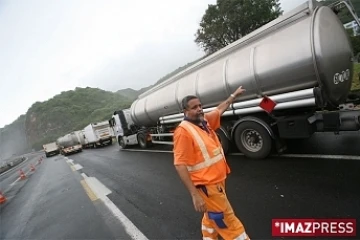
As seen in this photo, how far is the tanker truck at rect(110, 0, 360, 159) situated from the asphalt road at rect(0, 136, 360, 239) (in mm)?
715

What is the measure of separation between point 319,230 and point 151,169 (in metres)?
6.08

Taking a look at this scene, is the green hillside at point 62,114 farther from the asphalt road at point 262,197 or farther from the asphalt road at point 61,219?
the asphalt road at point 262,197

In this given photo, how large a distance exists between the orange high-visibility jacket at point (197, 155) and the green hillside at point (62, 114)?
351ft

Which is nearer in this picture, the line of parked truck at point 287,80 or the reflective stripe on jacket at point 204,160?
the reflective stripe on jacket at point 204,160

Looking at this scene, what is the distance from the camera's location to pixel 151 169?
335 inches

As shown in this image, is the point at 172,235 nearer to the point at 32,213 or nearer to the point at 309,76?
the point at 309,76

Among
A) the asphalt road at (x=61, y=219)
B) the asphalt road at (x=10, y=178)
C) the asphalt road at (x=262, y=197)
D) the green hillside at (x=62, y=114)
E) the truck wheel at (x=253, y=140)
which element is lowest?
the asphalt road at (x=10, y=178)

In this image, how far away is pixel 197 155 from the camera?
2.44 meters

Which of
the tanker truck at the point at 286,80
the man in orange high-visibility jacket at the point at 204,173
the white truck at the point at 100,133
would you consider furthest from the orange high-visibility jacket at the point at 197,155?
the white truck at the point at 100,133

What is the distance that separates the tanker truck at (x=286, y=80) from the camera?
15.8 feet

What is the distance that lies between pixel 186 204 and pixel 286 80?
3.28 m

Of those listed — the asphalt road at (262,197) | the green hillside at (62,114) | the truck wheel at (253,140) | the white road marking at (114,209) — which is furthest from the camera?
the green hillside at (62,114)

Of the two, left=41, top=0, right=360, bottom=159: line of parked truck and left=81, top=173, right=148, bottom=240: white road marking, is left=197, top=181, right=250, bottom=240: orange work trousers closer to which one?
left=81, top=173, right=148, bottom=240: white road marking

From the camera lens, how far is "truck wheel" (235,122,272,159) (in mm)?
5945
